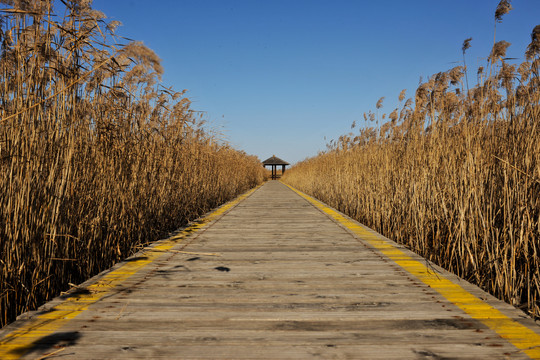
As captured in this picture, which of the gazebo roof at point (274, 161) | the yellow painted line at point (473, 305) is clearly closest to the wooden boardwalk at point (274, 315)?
the yellow painted line at point (473, 305)

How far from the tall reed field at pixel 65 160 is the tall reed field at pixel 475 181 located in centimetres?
295

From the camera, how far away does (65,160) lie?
2.43 metres

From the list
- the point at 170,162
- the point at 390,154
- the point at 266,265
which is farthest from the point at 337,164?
the point at 266,265

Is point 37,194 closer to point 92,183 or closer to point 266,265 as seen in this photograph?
point 92,183

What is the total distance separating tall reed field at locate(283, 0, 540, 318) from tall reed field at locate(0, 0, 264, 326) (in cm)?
295

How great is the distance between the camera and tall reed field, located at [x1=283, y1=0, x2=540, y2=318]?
2520mm

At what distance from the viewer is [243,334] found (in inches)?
65.0

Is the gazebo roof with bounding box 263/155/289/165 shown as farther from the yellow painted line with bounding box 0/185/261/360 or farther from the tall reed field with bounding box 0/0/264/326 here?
the yellow painted line with bounding box 0/185/261/360

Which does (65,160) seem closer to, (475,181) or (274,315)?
(274,315)

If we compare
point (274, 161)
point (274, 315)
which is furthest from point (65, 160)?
point (274, 161)

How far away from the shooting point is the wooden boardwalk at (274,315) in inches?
59.2

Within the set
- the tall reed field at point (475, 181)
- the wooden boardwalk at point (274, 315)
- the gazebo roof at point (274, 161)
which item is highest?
the gazebo roof at point (274, 161)

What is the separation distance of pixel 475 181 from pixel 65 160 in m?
3.23

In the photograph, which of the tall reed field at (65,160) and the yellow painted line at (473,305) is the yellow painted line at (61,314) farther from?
the yellow painted line at (473,305)
